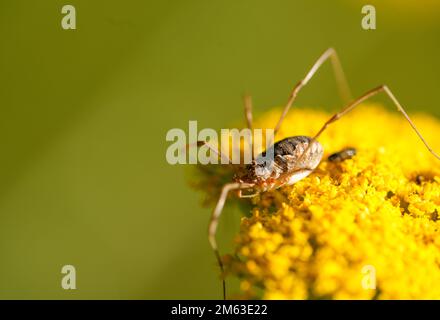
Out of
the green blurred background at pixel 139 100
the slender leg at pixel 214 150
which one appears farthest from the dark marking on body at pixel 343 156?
the green blurred background at pixel 139 100

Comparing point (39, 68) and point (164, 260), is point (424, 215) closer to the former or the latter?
point (164, 260)

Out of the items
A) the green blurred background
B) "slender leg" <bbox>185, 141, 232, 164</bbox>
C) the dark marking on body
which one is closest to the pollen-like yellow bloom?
the dark marking on body

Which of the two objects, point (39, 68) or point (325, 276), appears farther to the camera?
point (39, 68)

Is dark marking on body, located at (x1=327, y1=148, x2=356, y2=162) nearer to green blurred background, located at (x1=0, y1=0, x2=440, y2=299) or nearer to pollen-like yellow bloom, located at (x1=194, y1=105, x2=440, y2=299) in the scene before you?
pollen-like yellow bloom, located at (x1=194, y1=105, x2=440, y2=299)

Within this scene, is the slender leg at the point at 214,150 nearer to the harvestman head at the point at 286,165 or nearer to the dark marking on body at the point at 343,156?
the harvestman head at the point at 286,165

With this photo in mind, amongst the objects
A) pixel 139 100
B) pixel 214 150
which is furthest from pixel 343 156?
pixel 139 100

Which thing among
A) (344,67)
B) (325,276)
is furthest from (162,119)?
(325,276)
